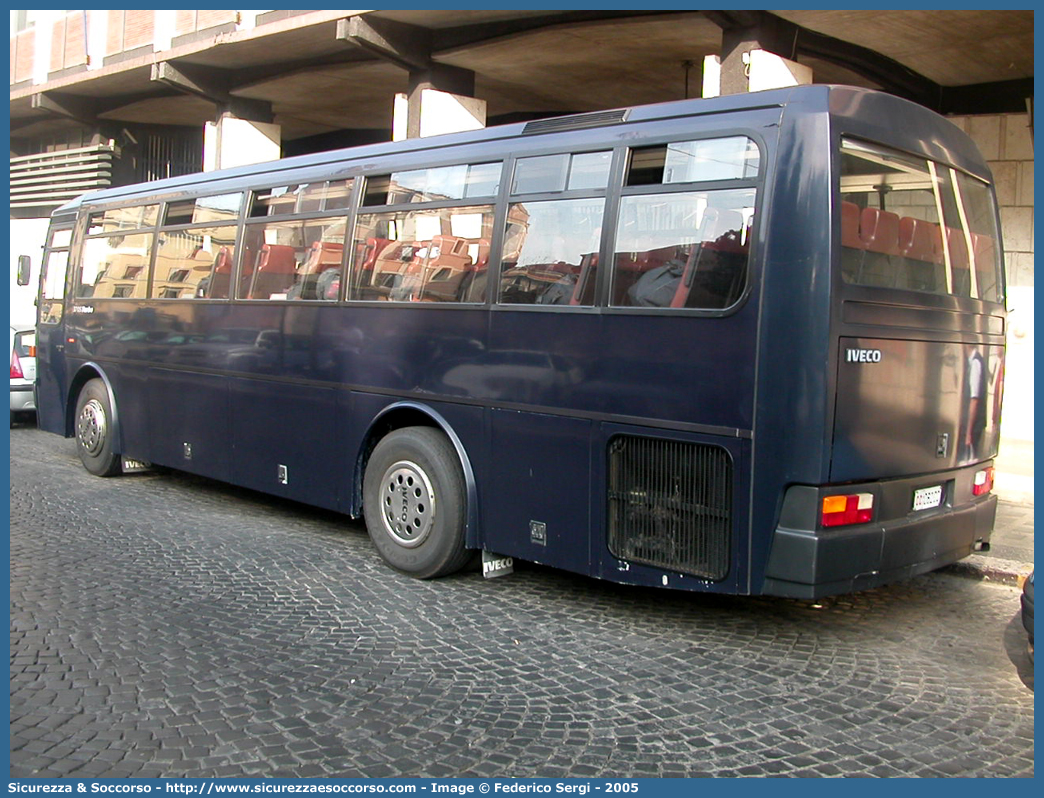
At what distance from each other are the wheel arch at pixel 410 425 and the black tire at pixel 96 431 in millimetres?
3881

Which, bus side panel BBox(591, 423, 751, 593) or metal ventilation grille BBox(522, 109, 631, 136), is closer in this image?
bus side panel BBox(591, 423, 751, 593)

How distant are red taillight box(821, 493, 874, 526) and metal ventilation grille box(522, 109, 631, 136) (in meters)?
2.33

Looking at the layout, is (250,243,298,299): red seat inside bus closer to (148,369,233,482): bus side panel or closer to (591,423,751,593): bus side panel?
(148,369,233,482): bus side panel

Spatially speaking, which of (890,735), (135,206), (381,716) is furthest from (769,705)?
(135,206)

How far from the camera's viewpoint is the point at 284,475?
25.8 feet

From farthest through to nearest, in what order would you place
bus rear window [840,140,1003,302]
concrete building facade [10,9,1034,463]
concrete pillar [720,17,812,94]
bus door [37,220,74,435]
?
concrete building facade [10,9,1034,463]
bus door [37,220,74,435]
concrete pillar [720,17,812,94]
bus rear window [840,140,1003,302]

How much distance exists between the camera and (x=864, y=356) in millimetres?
5008

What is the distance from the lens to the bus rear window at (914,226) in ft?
16.5

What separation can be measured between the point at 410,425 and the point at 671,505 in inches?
89.5

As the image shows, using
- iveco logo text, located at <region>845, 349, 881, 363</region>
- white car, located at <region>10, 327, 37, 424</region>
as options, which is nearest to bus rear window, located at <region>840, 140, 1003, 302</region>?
iveco logo text, located at <region>845, 349, 881, 363</region>

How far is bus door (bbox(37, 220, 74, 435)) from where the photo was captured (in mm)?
10891

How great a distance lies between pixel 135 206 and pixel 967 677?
321 inches

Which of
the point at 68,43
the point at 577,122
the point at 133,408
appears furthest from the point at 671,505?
the point at 68,43

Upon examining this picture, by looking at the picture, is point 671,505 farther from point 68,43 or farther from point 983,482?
point 68,43
